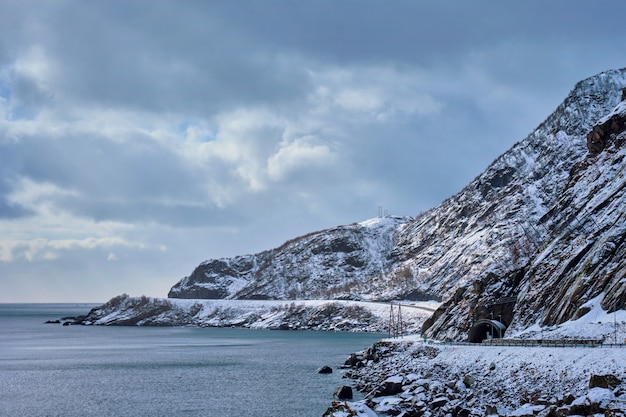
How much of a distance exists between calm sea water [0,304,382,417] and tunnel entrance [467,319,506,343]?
63.9ft

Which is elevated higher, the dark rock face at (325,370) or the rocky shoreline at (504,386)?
the rocky shoreline at (504,386)

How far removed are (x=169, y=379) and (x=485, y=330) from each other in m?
45.8

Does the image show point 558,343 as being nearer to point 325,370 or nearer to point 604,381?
point 604,381

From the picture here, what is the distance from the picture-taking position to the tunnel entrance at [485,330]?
88.6m

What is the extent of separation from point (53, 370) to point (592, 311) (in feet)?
271

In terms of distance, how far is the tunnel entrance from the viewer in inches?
3488

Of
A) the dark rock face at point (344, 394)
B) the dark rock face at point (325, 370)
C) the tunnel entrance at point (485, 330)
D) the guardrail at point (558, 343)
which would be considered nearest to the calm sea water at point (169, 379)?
the dark rock face at point (344, 394)

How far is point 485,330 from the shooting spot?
93.9m

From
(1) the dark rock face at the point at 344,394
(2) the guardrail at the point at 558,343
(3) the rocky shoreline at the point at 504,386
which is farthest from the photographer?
(1) the dark rock face at the point at 344,394

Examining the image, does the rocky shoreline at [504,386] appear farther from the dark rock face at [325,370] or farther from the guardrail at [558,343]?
the dark rock face at [325,370]

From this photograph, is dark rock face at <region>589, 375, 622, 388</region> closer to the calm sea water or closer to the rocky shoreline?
the rocky shoreline

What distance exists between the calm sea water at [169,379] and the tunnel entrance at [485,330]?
1947 centimetres

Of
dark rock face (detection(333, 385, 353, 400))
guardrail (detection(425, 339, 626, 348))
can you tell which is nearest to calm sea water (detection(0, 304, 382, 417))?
dark rock face (detection(333, 385, 353, 400))

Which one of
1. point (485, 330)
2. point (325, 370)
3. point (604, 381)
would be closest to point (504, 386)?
point (604, 381)
